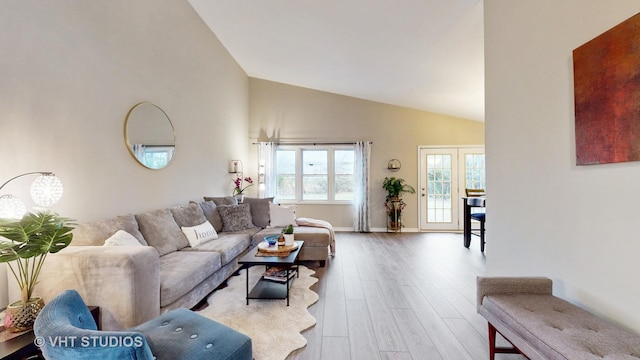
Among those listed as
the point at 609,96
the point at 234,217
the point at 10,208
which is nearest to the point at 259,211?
the point at 234,217

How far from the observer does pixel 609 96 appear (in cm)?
155

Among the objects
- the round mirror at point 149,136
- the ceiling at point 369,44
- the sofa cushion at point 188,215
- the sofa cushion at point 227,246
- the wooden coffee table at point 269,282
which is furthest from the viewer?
the sofa cushion at point 188,215

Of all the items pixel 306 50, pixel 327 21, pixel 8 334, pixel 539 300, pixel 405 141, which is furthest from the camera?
pixel 405 141

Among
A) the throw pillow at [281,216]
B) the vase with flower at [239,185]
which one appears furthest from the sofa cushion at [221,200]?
the throw pillow at [281,216]

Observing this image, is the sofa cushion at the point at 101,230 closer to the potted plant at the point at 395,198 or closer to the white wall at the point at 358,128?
the white wall at the point at 358,128

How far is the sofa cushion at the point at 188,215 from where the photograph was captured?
133 inches

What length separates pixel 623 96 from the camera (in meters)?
1.49

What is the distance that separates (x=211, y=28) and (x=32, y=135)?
359 cm

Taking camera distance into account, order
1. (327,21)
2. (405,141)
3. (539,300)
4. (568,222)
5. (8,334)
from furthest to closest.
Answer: (405,141) → (327,21) → (568,222) → (539,300) → (8,334)

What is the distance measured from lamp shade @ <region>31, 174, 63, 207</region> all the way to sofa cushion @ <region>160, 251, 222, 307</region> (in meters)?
0.93

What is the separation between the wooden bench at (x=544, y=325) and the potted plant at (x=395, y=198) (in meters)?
4.37

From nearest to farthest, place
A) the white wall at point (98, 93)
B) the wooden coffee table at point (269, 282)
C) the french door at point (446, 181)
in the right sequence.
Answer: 1. the white wall at point (98, 93)
2. the wooden coffee table at point (269, 282)
3. the french door at point (446, 181)

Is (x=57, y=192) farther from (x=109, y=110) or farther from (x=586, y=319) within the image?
(x=586, y=319)

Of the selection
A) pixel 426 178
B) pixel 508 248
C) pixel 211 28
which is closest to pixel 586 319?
pixel 508 248
